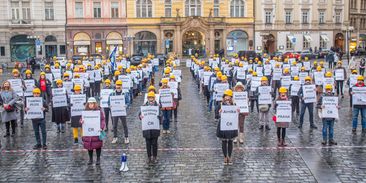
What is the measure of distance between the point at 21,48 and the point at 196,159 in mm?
49960

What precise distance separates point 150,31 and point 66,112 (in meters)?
45.3

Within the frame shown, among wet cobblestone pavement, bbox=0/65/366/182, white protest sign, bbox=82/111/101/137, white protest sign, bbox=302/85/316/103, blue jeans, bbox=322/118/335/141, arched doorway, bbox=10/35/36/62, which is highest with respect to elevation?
arched doorway, bbox=10/35/36/62

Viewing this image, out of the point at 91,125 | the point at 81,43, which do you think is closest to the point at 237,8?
the point at 81,43

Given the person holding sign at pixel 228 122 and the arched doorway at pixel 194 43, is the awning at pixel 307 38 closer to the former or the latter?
the arched doorway at pixel 194 43

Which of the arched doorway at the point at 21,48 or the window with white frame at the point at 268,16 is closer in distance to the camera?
the arched doorway at the point at 21,48

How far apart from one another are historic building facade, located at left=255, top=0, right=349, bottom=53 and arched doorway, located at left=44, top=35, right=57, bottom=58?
24827mm

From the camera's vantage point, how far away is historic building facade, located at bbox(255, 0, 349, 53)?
210 feet

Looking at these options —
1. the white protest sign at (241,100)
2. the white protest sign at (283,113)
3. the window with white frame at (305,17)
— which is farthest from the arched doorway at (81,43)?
the white protest sign at (283,113)

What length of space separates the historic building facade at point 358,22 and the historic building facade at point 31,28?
39.3m

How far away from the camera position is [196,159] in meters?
14.2

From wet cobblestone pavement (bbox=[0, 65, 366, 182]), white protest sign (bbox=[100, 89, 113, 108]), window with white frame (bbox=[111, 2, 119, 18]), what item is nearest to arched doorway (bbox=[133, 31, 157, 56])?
window with white frame (bbox=[111, 2, 119, 18])

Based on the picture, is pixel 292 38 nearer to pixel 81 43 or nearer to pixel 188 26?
pixel 188 26

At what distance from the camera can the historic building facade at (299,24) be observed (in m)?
64.0

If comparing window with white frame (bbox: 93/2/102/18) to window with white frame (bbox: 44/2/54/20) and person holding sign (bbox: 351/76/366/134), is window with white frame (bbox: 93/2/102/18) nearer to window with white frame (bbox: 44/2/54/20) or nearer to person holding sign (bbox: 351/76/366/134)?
window with white frame (bbox: 44/2/54/20)
